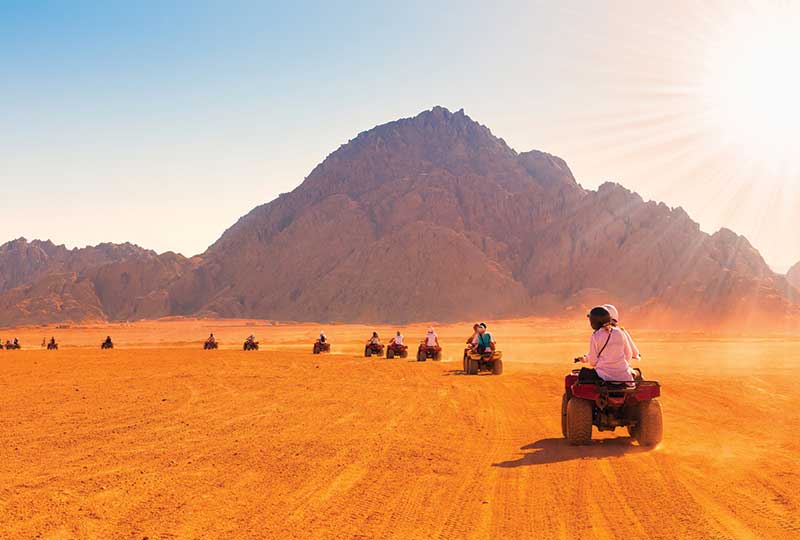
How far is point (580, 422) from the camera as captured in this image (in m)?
10.1

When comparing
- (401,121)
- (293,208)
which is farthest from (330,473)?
(401,121)

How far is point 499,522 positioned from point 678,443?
5.56 m

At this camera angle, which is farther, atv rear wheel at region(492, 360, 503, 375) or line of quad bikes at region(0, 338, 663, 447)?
atv rear wheel at region(492, 360, 503, 375)

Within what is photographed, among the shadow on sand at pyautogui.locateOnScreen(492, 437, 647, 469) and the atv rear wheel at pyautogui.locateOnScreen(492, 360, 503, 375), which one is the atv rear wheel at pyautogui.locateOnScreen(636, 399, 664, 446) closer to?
the shadow on sand at pyautogui.locateOnScreen(492, 437, 647, 469)

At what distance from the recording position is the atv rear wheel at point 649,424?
10055mm

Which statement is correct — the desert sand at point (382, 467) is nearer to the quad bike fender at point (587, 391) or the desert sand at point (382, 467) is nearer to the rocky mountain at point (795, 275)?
the quad bike fender at point (587, 391)

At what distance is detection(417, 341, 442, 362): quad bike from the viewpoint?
32.9m

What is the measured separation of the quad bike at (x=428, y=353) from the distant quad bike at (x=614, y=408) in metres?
22.5

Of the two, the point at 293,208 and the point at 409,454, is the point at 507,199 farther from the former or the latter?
the point at 409,454

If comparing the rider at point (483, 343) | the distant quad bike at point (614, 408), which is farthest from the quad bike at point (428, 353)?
the distant quad bike at point (614, 408)

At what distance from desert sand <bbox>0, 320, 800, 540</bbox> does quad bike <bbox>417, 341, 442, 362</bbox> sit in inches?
566

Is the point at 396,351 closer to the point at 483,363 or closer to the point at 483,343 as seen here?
the point at 483,343

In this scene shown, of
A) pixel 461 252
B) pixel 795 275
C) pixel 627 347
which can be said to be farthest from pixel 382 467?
pixel 795 275

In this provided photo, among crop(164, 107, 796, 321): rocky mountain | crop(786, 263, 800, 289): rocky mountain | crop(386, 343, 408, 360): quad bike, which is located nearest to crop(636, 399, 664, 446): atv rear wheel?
crop(386, 343, 408, 360): quad bike
